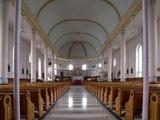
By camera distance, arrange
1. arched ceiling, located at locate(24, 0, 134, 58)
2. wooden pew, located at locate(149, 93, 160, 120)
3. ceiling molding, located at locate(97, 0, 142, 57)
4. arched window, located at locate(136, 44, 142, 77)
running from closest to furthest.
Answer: wooden pew, located at locate(149, 93, 160, 120)
ceiling molding, located at locate(97, 0, 142, 57)
arched ceiling, located at locate(24, 0, 134, 58)
arched window, located at locate(136, 44, 142, 77)

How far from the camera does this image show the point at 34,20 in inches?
716

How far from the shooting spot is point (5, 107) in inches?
165

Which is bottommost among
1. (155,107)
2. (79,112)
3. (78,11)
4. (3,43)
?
(79,112)

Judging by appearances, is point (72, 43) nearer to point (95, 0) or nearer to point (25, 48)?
point (25, 48)

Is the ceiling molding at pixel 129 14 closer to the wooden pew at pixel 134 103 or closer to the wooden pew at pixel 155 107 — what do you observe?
the wooden pew at pixel 134 103

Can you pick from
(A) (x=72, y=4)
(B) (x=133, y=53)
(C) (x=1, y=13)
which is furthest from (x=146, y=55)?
(B) (x=133, y=53)

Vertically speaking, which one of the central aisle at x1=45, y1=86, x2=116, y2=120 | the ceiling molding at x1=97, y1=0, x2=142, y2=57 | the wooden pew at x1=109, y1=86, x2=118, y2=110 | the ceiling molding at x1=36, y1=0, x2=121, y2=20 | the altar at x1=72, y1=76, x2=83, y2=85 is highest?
the ceiling molding at x1=36, y1=0, x2=121, y2=20

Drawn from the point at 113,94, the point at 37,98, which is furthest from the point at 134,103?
the point at 113,94

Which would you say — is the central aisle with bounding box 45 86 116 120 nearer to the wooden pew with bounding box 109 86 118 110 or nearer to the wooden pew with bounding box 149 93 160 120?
the wooden pew with bounding box 109 86 118 110

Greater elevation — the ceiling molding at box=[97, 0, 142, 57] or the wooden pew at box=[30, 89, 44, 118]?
the ceiling molding at box=[97, 0, 142, 57]

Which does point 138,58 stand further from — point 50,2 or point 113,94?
point 113,94

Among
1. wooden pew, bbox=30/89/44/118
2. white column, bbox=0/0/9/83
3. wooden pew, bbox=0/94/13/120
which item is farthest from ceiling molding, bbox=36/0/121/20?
wooden pew, bbox=0/94/13/120

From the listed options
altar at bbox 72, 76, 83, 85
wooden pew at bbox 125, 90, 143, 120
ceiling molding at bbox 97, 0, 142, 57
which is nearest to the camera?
wooden pew at bbox 125, 90, 143, 120

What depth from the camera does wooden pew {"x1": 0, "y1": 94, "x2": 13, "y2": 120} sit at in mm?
4207
